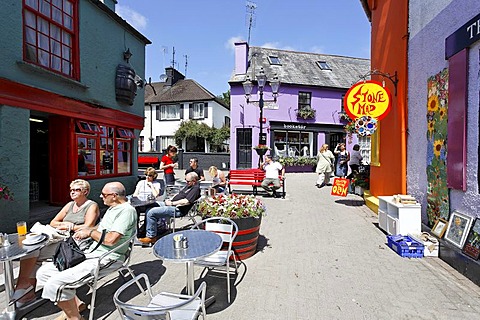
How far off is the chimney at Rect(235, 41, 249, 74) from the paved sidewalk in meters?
15.1

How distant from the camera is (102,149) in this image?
28.4 ft

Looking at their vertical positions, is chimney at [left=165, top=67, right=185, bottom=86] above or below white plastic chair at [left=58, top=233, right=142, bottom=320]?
above

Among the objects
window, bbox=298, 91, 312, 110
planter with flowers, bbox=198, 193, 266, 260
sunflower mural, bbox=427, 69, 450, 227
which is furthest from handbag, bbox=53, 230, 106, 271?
window, bbox=298, 91, 312, 110

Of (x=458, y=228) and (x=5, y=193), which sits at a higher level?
(x=5, y=193)

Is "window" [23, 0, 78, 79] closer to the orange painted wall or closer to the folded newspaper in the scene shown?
the folded newspaper

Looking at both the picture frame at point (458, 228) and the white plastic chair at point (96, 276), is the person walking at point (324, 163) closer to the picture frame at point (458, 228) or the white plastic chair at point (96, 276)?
the picture frame at point (458, 228)

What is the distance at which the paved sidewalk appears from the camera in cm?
301

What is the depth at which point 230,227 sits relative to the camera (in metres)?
3.81

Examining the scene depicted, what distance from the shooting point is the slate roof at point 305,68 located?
1929cm

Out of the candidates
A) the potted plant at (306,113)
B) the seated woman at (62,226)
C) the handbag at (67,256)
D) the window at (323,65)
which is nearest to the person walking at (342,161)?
the potted plant at (306,113)

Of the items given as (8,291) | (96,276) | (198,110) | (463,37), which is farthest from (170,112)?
(96,276)

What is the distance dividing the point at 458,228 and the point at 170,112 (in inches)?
965

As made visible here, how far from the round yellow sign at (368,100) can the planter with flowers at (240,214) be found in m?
3.71

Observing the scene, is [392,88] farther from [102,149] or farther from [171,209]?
[102,149]
